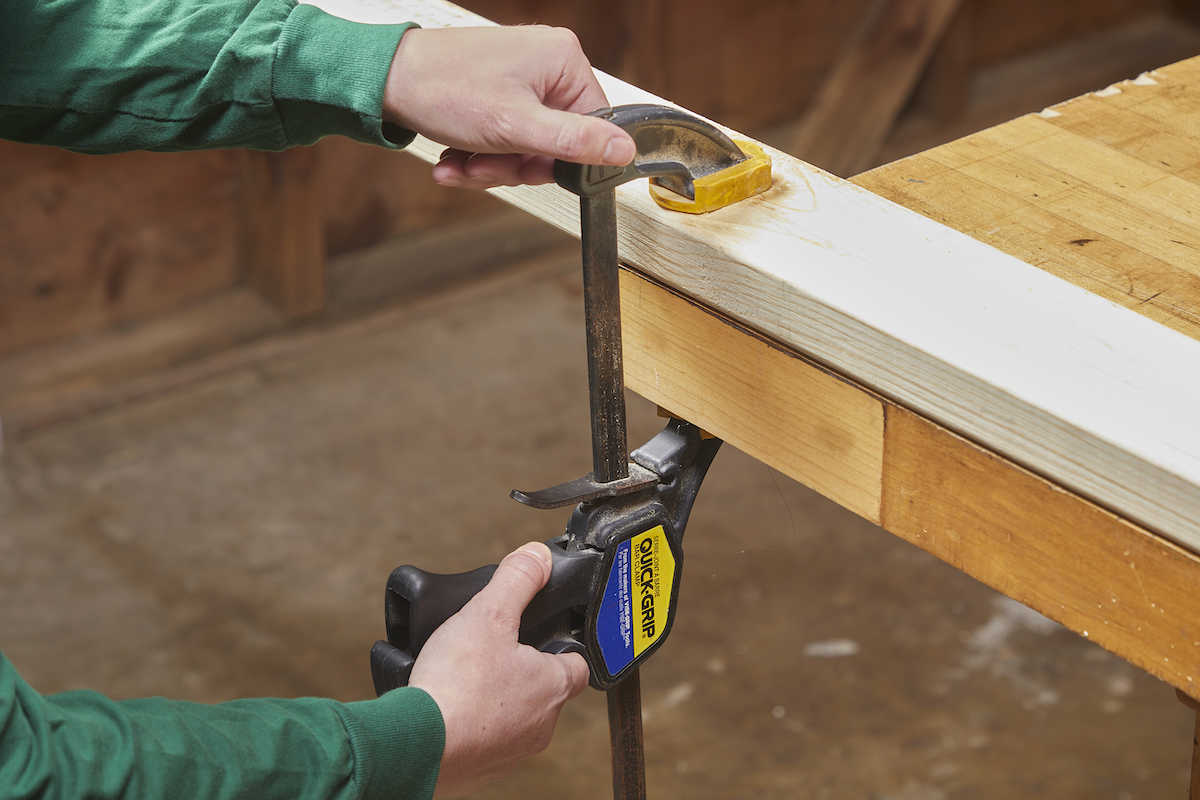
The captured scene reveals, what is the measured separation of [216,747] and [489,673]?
18cm

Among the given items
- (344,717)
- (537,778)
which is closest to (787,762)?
(537,778)

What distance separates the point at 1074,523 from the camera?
2.21ft

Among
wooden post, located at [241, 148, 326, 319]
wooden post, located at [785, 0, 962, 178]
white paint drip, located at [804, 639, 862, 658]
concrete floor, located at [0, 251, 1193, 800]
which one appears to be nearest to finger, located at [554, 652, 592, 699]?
concrete floor, located at [0, 251, 1193, 800]

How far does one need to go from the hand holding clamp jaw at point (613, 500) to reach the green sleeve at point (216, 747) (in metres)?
0.07

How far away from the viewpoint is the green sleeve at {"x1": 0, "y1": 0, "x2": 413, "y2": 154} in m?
0.91

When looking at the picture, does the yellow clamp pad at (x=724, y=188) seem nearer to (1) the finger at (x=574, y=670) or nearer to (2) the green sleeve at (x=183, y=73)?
(2) the green sleeve at (x=183, y=73)

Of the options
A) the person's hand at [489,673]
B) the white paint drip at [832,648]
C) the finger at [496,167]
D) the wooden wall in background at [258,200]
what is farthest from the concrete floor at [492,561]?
the finger at [496,167]

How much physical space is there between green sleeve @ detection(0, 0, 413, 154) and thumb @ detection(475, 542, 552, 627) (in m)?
0.34

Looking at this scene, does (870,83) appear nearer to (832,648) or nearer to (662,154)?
(832,648)

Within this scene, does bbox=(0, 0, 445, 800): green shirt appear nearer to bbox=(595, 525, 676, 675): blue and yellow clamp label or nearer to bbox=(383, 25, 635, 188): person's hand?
bbox=(383, 25, 635, 188): person's hand

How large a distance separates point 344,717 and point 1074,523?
0.48m

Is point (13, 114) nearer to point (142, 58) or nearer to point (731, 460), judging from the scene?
point (142, 58)

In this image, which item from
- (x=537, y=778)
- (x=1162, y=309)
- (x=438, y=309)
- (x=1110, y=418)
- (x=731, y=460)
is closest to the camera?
(x=1110, y=418)

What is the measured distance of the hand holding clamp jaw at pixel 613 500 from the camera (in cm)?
78
